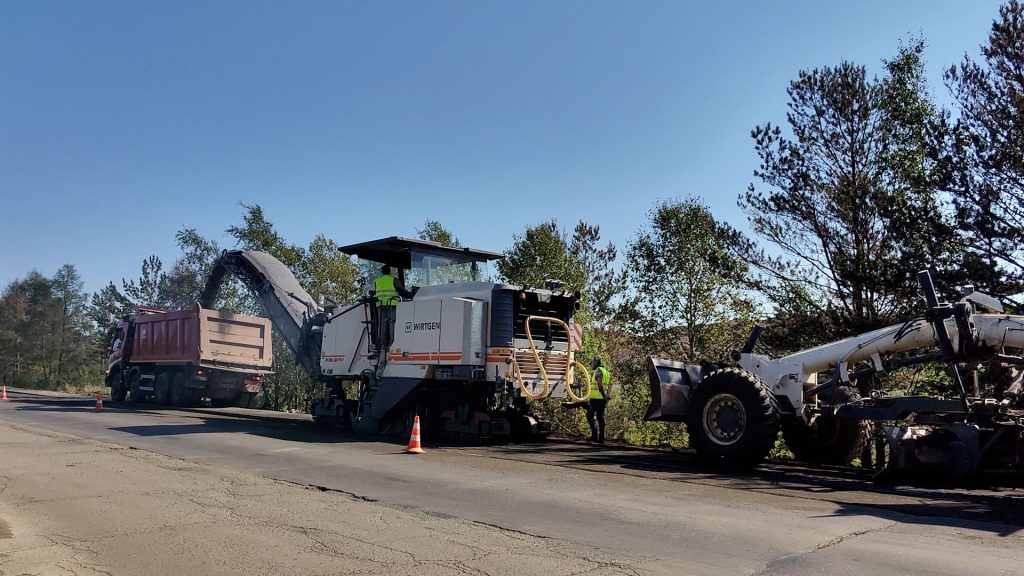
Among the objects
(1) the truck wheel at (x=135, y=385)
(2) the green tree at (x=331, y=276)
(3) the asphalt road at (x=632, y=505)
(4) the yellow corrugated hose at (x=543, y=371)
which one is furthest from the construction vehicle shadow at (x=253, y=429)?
(2) the green tree at (x=331, y=276)

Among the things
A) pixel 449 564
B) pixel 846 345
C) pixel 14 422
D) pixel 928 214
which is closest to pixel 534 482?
pixel 449 564

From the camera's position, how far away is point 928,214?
15.7 m

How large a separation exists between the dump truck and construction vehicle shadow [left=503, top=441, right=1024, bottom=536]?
13.5m

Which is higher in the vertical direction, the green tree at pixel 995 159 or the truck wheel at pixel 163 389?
the green tree at pixel 995 159

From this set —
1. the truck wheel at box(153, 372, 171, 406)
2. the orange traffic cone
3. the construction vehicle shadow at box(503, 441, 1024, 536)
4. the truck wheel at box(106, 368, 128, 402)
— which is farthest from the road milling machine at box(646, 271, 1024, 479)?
the truck wheel at box(106, 368, 128, 402)

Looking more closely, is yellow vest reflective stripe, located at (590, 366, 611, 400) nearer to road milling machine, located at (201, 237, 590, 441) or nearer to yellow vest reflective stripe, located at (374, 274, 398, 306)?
road milling machine, located at (201, 237, 590, 441)

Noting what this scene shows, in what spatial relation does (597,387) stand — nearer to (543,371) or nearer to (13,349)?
(543,371)

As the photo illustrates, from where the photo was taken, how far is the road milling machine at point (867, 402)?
28.8 ft

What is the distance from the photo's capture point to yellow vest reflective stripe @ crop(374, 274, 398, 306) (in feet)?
48.7

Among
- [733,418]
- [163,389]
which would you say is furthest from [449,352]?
[163,389]

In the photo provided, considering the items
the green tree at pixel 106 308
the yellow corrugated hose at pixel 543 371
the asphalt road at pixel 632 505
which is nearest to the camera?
the asphalt road at pixel 632 505

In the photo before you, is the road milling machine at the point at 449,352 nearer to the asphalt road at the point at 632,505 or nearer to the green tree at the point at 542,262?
the asphalt road at the point at 632,505

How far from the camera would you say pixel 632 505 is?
736 cm

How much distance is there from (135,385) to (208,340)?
492cm
